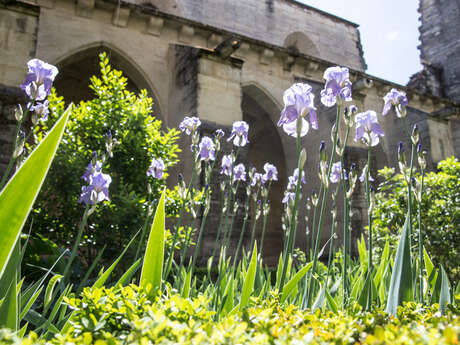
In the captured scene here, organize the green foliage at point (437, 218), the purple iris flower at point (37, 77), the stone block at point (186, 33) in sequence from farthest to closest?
the stone block at point (186, 33) → the green foliage at point (437, 218) → the purple iris flower at point (37, 77)

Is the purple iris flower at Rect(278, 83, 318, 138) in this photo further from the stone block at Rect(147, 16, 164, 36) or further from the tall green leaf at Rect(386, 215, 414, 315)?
the stone block at Rect(147, 16, 164, 36)

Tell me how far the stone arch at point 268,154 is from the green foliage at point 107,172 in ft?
21.1

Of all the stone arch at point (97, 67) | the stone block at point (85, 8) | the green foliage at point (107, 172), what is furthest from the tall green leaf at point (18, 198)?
the stone block at point (85, 8)

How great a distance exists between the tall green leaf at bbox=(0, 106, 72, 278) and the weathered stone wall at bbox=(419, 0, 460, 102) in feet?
61.8

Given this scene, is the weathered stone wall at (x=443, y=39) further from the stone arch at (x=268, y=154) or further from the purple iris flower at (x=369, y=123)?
the purple iris flower at (x=369, y=123)

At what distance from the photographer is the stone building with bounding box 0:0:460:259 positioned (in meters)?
6.34

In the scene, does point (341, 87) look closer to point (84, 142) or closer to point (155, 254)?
point (155, 254)

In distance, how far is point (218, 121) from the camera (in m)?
6.57

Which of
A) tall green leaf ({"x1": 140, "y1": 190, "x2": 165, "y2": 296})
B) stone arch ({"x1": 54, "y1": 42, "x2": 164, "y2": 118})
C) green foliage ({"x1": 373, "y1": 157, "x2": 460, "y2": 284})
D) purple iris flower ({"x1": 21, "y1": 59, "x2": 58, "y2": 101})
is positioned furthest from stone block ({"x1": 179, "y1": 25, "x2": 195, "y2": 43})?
tall green leaf ({"x1": 140, "y1": 190, "x2": 165, "y2": 296})

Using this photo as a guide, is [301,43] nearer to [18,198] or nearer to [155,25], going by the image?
[155,25]

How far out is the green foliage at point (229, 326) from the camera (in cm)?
76

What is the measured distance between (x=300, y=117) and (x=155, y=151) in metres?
3.18

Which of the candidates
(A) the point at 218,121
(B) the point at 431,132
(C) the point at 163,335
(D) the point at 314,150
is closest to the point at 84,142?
(A) the point at 218,121

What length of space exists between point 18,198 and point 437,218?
4.35 m
